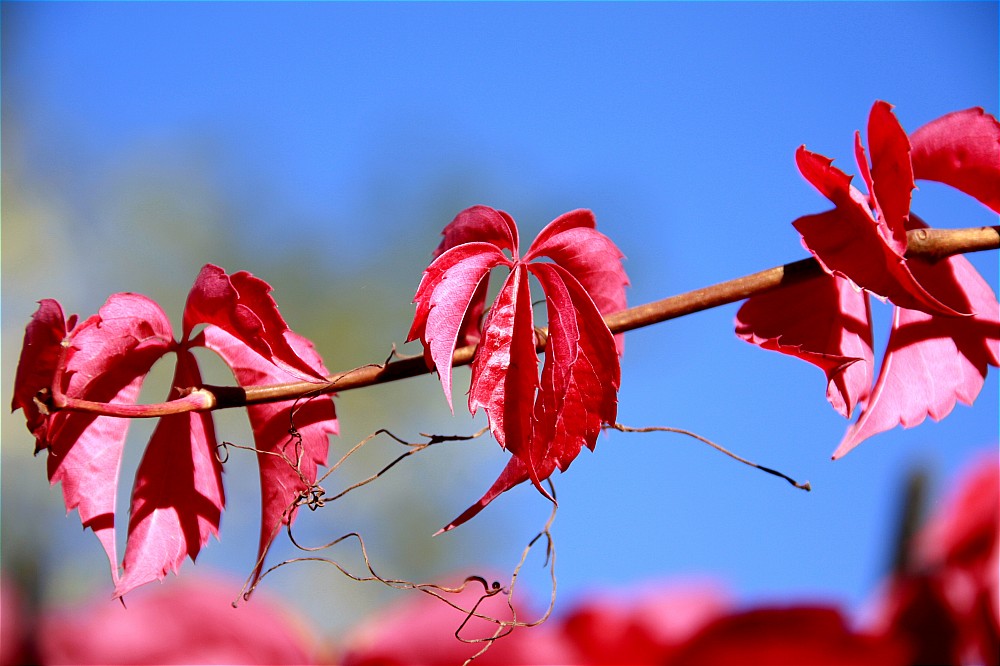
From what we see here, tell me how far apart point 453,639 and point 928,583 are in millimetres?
132

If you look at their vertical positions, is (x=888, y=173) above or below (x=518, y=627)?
above

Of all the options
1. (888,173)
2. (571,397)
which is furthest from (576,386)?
(888,173)

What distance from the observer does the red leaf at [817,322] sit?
29cm

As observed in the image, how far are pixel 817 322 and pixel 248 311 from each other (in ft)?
0.57

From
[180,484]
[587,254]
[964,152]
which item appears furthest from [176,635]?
[964,152]

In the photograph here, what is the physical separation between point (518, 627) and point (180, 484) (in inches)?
4.4

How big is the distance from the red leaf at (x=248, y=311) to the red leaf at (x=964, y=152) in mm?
208

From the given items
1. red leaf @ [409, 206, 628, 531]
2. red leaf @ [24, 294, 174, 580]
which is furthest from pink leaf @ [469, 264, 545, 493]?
red leaf @ [24, 294, 174, 580]

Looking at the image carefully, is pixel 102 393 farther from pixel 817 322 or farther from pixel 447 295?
pixel 817 322

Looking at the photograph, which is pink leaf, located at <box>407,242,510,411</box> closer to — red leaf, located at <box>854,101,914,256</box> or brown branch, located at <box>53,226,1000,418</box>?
brown branch, located at <box>53,226,1000,418</box>

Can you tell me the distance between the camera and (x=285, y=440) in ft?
0.92

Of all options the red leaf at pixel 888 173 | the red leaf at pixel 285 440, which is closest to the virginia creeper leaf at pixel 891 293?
the red leaf at pixel 888 173

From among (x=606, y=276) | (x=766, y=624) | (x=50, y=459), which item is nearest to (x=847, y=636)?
(x=766, y=624)

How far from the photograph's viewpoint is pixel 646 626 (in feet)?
0.86
